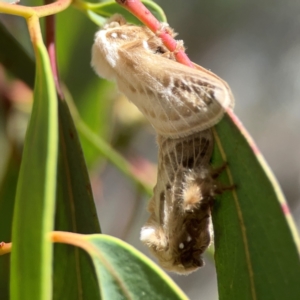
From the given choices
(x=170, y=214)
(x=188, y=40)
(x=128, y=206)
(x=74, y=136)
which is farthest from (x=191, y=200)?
(x=188, y=40)

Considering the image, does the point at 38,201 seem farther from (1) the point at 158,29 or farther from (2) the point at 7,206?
(2) the point at 7,206

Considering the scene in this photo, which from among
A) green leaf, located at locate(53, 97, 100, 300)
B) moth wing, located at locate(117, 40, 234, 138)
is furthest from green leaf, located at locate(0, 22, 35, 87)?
moth wing, located at locate(117, 40, 234, 138)

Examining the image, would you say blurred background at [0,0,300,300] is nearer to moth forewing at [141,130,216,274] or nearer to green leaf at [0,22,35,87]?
green leaf at [0,22,35,87]

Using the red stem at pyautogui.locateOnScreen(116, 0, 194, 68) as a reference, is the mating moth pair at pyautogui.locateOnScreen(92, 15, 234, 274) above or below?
below

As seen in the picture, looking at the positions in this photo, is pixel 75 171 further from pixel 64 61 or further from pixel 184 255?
pixel 64 61

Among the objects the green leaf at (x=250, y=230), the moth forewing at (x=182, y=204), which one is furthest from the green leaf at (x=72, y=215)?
the green leaf at (x=250, y=230)

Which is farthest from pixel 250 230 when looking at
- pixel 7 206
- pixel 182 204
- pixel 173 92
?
pixel 7 206

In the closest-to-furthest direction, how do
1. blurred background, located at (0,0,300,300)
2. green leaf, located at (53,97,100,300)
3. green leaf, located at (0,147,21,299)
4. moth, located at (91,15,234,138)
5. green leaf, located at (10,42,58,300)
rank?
green leaf, located at (10,42,58,300)
moth, located at (91,15,234,138)
green leaf, located at (53,97,100,300)
green leaf, located at (0,147,21,299)
blurred background, located at (0,0,300,300)

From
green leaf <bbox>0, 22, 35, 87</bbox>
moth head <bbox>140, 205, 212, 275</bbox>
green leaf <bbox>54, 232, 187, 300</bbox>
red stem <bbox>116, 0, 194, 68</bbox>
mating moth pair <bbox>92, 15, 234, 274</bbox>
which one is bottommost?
green leaf <bbox>54, 232, 187, 300</bbox>
